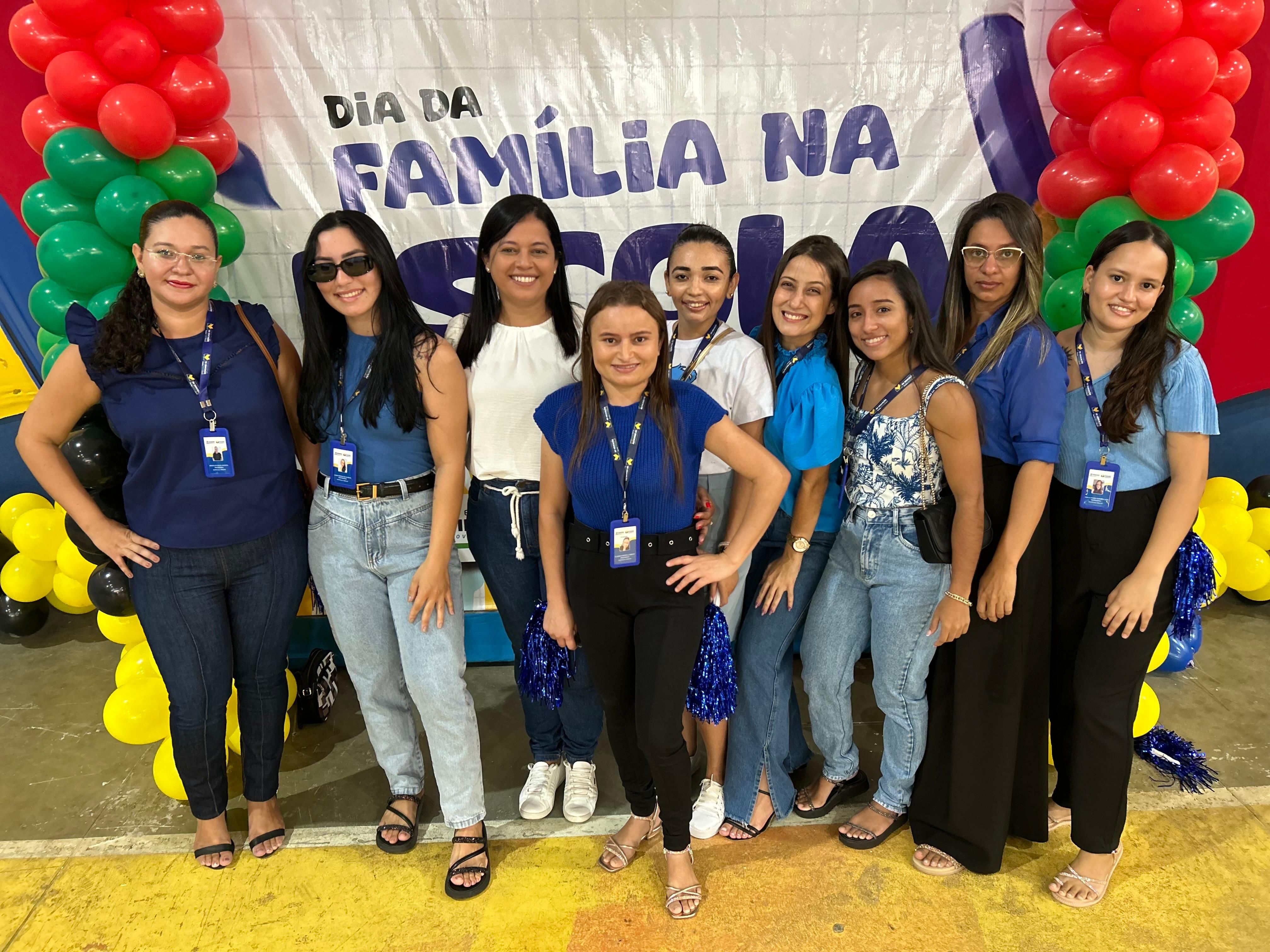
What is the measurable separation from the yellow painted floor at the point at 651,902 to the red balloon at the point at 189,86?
8.13 feet

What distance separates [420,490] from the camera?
7.19 feet

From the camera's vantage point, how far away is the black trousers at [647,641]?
6.45 ft

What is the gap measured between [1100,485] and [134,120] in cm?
309

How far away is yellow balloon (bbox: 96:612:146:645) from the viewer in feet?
9.65

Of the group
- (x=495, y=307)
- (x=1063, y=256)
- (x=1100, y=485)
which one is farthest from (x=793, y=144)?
(x=1100, y=485)

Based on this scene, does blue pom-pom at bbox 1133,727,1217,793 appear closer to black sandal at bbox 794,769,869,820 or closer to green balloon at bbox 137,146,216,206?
black sandal at bbox 794,769,869,820

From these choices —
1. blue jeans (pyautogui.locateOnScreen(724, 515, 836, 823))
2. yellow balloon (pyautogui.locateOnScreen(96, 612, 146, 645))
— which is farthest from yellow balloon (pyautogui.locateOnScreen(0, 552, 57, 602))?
blue jeans (pyautogui.locateOnScreen(724, 515, 836, 823))

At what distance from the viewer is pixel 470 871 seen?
89.5 inches

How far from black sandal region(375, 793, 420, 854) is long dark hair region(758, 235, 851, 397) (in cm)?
175

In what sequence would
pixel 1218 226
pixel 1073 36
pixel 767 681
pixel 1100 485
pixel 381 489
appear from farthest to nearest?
pixel 1073 36
pixel 1218 226
pixel 767 681
pixel 381 489
pixel 1100 485

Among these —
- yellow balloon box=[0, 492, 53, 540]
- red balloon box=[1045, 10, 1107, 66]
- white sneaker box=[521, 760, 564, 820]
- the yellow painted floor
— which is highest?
red balloon box=[1045, 10, 1107, 66]

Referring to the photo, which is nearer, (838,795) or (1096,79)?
(838,795)

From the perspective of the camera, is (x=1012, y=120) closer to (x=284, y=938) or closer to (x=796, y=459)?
(x=796, y=459)

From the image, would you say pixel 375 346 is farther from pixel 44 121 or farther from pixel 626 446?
pixel 44 121
